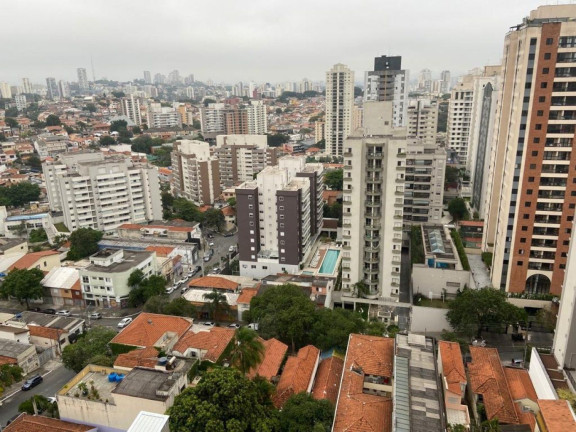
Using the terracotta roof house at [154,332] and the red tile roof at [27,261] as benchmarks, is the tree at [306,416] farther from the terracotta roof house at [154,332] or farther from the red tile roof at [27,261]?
the red tile roof at [27,261]

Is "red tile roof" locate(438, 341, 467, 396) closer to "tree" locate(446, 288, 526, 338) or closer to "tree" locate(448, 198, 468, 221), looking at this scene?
"tree" locate(446, 288, 526, 338)

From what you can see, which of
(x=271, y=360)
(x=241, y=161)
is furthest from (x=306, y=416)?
(x=241, y=161)

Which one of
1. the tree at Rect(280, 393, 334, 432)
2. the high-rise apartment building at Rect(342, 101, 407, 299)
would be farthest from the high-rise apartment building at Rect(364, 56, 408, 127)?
the tree at Rect(280, 393, 334, 432)

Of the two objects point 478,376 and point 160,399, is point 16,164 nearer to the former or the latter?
point 160,399

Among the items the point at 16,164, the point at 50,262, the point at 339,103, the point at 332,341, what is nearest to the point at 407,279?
the point at 332,341

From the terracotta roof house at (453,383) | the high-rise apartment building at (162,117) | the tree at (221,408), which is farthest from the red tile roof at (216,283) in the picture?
the high-rise apartment building at (162,117)
